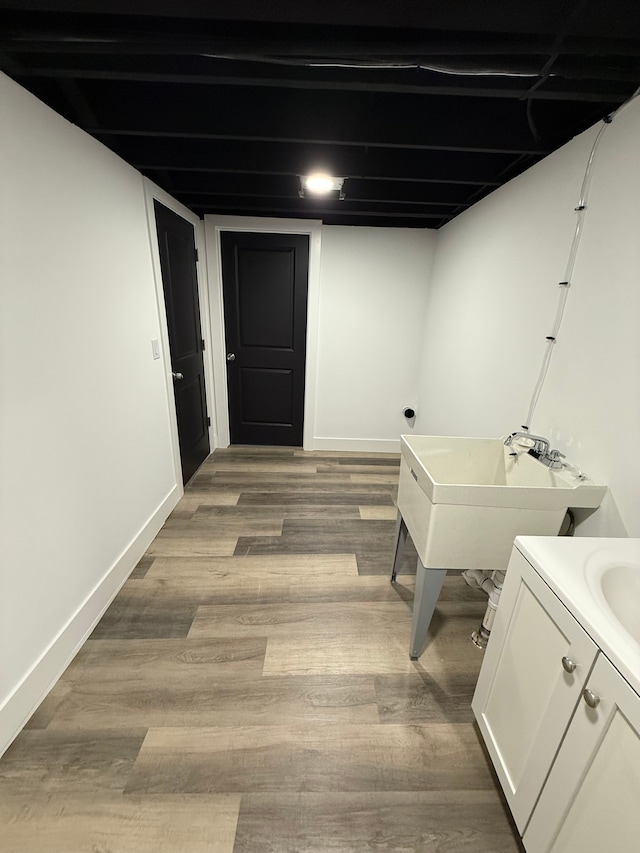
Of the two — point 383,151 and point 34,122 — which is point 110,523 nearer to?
point 34,122

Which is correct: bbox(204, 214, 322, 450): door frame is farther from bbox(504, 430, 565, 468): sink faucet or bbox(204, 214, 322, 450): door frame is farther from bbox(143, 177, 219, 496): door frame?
bbox(504, 430, 565, 468): sink faucet

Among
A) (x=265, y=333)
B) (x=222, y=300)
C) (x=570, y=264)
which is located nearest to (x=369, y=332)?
(x=265, y=333)

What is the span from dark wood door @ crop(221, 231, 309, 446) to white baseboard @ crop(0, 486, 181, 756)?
1.71m

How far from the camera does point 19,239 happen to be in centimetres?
117

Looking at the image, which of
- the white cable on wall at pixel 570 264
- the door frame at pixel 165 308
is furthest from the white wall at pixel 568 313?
the door frame at pixel 165 308

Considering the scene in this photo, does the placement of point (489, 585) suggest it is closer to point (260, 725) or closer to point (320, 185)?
point (260, 725)

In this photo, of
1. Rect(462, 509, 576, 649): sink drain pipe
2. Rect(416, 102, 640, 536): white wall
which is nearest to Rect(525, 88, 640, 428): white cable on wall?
Rect(416, 102, 640, 536): white wall

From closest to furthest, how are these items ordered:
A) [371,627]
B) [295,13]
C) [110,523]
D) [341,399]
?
1. [295,13]
2. [371,627]
3. [110,523]
4. [341,399]

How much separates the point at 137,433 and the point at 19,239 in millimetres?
1087

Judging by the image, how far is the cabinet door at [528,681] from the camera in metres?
0.78

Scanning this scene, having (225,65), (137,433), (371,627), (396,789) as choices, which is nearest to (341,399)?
(137,433)

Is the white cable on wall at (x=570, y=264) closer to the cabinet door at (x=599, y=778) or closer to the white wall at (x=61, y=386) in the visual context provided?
the cabinet door at (x=599, y=778)

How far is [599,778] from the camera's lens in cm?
67

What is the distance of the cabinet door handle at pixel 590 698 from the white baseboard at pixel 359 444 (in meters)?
2.96
